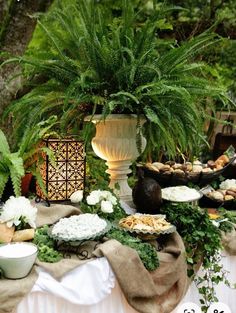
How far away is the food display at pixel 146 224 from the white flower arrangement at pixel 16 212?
0.31 meters

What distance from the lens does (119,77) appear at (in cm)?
171

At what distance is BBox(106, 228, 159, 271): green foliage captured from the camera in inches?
52.7

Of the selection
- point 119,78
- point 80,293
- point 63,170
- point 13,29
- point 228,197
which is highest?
point 13,29

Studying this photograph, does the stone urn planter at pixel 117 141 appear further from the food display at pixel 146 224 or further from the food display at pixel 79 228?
the food display at pixel 79 228

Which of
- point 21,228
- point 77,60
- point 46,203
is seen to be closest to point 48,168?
point 46,203

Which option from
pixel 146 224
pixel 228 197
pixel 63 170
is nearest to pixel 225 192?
pixel 228 197

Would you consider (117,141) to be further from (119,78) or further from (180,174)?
(180,174)

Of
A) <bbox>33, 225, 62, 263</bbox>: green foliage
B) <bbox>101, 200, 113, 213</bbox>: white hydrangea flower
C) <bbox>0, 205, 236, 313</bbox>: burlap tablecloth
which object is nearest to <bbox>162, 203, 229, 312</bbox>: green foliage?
<bbox>0, 205, 236, 313</bbox>: burlap tablecloth

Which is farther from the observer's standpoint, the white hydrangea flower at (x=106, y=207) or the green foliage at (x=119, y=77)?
the green foliage at (x=119, y=77)

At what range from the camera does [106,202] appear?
1537 millimetres

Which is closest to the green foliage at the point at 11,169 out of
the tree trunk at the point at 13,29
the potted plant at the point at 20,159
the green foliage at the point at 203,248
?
the potted plant at the point at 20,159

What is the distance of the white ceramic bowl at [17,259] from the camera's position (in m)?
1.16

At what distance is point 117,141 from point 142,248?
53 cm

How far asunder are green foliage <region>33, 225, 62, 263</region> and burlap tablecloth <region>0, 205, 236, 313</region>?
3 cm
